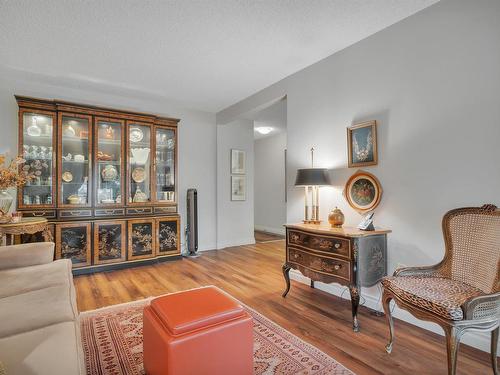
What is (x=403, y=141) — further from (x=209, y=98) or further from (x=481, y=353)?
(x=209, y=98)

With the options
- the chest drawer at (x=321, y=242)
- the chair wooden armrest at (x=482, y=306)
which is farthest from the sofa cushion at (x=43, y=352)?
the chest drawer at (x=321, y=242)

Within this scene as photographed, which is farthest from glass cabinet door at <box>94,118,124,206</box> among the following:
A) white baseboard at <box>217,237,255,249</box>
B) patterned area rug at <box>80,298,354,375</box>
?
white baseboard at <box>217,237,255,249</box>

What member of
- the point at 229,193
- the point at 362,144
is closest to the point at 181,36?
the point at 362,144

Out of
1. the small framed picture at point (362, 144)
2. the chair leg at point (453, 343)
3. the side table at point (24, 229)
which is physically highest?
the small framed picture at point (362, 144)

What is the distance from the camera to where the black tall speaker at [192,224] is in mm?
4879

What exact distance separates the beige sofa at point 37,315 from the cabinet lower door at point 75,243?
1.36 meters

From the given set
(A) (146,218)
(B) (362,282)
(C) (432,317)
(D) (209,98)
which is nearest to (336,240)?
(B) (362,282)

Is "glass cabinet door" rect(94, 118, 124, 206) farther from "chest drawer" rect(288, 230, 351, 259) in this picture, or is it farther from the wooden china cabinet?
"chest drawer" rect(288, 230, 351, 259)

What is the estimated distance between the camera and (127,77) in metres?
3.78

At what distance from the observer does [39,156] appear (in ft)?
12.3

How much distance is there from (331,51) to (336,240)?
2076mm

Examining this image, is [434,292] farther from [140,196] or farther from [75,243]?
[75,243]

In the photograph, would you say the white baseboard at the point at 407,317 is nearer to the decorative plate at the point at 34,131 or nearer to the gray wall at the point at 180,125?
the gray wall at the point at 180,125

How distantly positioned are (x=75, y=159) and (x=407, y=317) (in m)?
4.40
